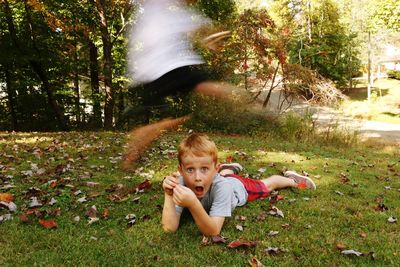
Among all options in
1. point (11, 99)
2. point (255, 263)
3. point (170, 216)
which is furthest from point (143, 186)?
point (11, 99)

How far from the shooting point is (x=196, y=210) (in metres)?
3.38

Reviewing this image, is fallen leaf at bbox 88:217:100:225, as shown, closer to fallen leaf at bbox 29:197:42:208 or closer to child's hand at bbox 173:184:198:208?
fallen leaf at bbox 29:197:42:208

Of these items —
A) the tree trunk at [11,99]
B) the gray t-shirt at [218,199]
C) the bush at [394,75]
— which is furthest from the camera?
the bush at [394,75]

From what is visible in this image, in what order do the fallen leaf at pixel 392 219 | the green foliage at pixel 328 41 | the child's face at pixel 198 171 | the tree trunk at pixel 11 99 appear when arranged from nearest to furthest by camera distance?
the child's face at pixel 198 171 < the fallen leaf at pixel 392 219 < the tree trunk at pixel 11 99 < the green foliage at pixel 328 41

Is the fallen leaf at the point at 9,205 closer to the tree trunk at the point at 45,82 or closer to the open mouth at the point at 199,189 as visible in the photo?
the open mouth at the point at 199,189

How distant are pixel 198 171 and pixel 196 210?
0.38 meters

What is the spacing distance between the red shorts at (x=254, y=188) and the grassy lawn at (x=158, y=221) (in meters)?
0.11

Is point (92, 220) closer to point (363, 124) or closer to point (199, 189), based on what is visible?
point (199, 189)

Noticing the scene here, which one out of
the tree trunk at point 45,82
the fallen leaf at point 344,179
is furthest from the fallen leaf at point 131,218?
the tree trunk at point 45,82

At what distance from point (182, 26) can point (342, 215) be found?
3.09m

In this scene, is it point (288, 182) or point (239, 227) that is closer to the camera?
point (239, 227)

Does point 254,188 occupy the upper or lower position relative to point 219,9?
lower

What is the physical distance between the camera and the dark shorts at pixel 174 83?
16.1 feet

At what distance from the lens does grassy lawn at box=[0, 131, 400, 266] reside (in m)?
3.21
